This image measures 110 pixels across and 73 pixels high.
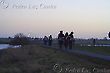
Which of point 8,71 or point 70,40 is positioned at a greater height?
point 70,40

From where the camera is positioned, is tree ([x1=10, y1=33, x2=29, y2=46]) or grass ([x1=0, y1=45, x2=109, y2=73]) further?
tree ([x1=10, y1=33, x2=29, y2=46])

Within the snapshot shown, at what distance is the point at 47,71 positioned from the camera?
17.9 meters

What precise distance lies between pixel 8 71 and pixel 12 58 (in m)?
13.9

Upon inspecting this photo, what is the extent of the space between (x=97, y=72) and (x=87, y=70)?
806 millimetres

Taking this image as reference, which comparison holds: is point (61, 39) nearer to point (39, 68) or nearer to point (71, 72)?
point (39, 68)

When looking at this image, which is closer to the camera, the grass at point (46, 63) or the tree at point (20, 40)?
the grass at point (46, 63)

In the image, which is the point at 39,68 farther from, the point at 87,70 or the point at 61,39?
the point at 61,39

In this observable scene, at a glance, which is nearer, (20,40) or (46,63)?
(46,63)

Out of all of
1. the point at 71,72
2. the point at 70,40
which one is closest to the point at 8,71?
the point at 71,72

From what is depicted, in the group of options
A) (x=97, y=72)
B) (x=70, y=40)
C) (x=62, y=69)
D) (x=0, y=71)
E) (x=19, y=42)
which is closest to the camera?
(x=97, y=72)

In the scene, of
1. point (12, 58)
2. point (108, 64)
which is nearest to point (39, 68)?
point (108, 64)

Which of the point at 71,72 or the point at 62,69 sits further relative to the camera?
the point at 62,69

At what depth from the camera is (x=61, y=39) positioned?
32.8 metres

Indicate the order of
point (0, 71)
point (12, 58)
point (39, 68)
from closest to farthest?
point (39, 68) < point (0, 71) < point (12, 58)
